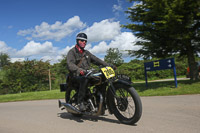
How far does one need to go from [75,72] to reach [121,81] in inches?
42.8

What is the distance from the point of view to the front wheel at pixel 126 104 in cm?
341

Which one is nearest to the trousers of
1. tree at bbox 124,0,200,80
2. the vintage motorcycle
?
the vintage motorcycle

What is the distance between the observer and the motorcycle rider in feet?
13.4

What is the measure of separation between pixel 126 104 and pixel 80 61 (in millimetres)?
1485

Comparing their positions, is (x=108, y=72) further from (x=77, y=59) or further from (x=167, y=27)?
(x=167, y=27)

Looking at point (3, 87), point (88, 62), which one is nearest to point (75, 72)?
point (88, 62)

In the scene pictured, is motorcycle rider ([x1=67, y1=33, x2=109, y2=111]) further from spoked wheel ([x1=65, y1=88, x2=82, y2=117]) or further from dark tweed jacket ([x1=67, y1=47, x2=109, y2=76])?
spoked wheel ([x1=65, y1=88, x2=82, y2=117])

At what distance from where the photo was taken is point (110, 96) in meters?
3.89

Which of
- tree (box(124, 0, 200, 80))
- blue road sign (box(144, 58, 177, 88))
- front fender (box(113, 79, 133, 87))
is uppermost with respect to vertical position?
tree (box(124, 0, 200, 80))

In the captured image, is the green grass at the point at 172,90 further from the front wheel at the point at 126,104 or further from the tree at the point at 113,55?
the tree at the point at 113,55

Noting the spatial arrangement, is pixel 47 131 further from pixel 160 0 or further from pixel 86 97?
pixel 160 0

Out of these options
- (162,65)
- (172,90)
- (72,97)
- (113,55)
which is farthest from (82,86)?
(113,55)

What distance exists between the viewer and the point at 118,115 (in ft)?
12.8

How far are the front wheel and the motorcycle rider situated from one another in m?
0.68
